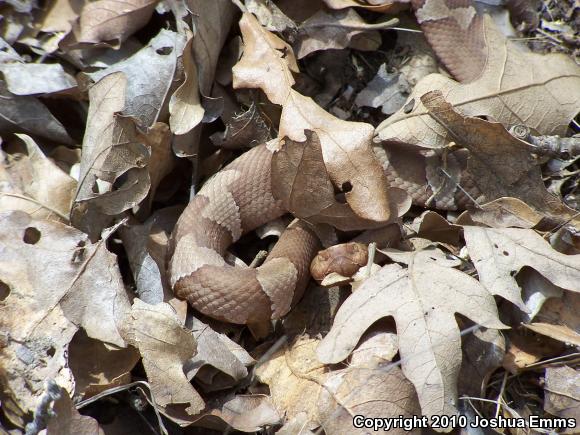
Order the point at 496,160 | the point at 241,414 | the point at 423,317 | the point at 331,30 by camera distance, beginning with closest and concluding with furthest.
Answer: the point at 423,317, the point at 241,414, the point at 496,160, the point at 331,30

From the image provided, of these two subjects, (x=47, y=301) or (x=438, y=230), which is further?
(x=438, y=230)

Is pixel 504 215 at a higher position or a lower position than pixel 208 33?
lower

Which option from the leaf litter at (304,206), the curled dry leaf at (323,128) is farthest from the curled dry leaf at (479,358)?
the curled dry leaf at (323,128)

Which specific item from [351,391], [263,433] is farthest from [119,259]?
[351,391]

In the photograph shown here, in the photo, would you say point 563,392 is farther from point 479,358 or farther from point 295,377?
point 295,377

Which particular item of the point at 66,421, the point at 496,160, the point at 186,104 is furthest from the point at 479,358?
the point at 186,104

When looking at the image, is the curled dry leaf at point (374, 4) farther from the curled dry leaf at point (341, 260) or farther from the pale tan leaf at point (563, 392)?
the pale tan leaf at point (563, 392)

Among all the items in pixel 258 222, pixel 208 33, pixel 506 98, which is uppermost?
pixel 208 33
